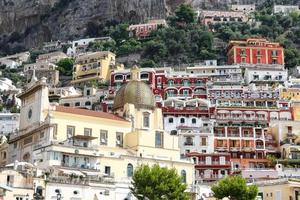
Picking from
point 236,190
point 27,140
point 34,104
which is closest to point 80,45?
point 34,104

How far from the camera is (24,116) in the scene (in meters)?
64.1

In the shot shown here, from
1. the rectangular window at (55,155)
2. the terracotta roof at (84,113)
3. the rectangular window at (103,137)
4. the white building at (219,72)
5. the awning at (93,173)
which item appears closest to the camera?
the awning at (93,173)

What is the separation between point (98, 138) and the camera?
201 feet

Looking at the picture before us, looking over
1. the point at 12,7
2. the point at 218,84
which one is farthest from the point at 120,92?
the point at 12,7

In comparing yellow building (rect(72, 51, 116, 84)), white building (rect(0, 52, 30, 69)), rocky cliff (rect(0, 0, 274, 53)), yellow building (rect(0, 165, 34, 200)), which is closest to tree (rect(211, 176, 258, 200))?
yellow building (rect(0, 165, 34, 200))

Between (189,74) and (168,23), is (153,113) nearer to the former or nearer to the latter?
(189,74)

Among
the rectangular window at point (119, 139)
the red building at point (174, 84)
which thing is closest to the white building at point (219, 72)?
the red building at point (174, 84)

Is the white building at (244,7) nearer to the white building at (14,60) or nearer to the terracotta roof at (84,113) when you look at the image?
the white building at (14,60)

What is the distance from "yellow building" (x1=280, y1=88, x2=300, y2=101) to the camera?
334ft

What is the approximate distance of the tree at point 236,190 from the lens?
50.8 metres

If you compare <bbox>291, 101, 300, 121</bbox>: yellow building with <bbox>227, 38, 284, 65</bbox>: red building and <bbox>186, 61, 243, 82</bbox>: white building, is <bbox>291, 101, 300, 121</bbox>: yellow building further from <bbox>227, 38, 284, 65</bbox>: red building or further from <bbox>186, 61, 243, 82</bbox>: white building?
<bbox>227, 38, 284, 65</bbox>: red building

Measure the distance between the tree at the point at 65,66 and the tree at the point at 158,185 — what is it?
91066 mm

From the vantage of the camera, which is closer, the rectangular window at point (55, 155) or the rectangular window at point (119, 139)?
the rectangular window at point (55, 155)

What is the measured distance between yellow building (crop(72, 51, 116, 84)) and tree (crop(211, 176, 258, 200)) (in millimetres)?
75257
